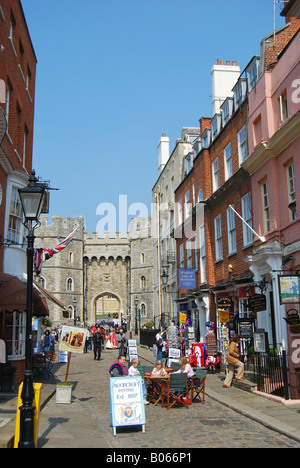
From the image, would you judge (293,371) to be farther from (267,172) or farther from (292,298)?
(267,172)

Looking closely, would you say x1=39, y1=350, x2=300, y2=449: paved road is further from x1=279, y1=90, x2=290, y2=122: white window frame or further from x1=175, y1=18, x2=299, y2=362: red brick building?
x1=279, y1=90, x2=290, y2=122: white window frame

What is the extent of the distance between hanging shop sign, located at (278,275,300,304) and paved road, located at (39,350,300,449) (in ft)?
9.87

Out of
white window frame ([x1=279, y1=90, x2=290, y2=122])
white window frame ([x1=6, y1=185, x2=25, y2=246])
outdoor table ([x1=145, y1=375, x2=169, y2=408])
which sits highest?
white window frame ([x1=279, y1=90, x2=290, y2=122])

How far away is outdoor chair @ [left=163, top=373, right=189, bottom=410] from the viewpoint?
11570mm

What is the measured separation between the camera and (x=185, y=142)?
31.2 metres

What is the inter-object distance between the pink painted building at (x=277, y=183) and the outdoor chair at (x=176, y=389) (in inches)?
103

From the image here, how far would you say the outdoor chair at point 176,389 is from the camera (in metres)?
11.6

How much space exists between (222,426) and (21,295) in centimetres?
669

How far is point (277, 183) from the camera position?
14.2 m

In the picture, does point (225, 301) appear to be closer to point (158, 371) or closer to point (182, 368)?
point (182, 368)

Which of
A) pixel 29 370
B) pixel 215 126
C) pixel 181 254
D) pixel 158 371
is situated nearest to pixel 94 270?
pixel 181 254

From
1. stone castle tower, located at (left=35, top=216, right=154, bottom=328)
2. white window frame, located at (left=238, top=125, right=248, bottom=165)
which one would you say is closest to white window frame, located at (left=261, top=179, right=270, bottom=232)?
white window frame, located at (left=238, top=125, right=248, bottom=165)

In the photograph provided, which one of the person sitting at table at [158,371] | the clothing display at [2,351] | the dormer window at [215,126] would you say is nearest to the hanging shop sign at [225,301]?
the person sitting at table at [158,371]
